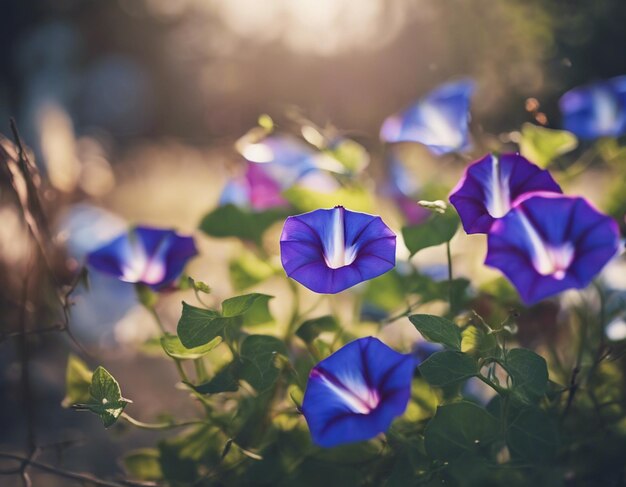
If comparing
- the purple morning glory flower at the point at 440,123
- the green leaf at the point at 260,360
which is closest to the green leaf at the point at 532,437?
the green leaf at the point at 260,360

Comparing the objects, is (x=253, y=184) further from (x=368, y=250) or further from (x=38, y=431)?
(x=38, y=431)

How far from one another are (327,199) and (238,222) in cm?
17

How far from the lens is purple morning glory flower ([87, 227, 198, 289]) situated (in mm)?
926

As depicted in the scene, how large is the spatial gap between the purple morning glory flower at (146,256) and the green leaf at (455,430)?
0.38 metres

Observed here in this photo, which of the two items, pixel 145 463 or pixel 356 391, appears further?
pixel 145 463

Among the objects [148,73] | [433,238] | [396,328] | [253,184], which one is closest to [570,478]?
[433,238]

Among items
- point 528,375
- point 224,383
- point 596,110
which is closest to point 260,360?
point 224,383

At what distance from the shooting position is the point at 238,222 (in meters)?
1.04

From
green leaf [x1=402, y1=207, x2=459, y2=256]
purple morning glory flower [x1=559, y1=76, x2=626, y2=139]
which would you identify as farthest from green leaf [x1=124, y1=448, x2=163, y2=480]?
purple morning glory flower [x1=559, y1=76, x2=626, y2=139]

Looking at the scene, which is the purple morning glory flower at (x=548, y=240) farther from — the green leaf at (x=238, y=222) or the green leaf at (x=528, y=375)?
the green leaf at (x=238, y=222)

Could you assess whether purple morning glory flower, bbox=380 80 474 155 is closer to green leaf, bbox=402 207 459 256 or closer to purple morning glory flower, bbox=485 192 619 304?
green leaf, bbox=402 207 459 256

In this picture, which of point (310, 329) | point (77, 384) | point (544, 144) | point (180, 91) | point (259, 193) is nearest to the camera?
point (310, 329)

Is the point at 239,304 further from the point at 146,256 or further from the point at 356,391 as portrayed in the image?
the point at 146,256

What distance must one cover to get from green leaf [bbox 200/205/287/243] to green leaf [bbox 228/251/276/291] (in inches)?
2.3
